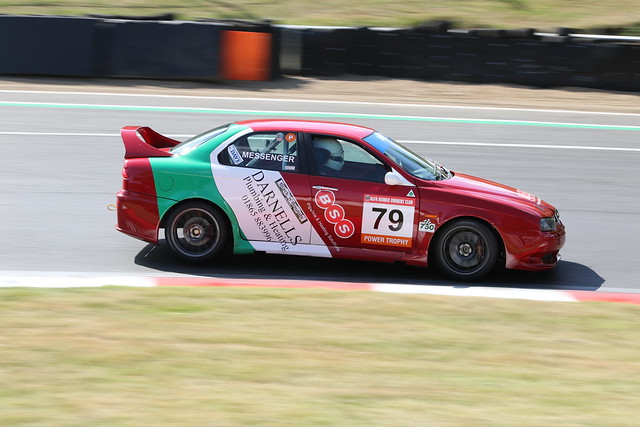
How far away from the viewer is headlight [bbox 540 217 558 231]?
8.20m

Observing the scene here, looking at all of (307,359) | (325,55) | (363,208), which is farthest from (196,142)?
(325,55)

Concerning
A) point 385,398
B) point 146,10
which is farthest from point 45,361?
point 146,10

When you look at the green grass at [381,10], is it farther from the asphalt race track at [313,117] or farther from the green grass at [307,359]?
the green grass at [307,359]

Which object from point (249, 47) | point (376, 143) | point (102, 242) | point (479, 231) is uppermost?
point (249, 47)

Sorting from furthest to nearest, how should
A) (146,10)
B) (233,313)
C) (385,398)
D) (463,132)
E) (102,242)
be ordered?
(146,10), (463,132), (102,242), (233,313), (385,398)

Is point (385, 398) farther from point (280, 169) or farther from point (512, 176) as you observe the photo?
point (512, 176)

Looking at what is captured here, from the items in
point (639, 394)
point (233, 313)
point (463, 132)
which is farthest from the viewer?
point (463, 132)

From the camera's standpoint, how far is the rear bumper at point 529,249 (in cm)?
812

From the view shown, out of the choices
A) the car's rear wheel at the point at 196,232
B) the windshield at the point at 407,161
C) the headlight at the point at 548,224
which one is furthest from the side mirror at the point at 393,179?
the car's rear wheel at the point at 196,232

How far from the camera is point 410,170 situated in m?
8.35

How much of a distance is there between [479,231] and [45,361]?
4.39 meters

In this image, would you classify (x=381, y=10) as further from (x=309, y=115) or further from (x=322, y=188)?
(x=322, y=188)

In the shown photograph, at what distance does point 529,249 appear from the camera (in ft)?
26.7

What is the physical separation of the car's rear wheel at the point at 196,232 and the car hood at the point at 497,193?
7.18 feet
